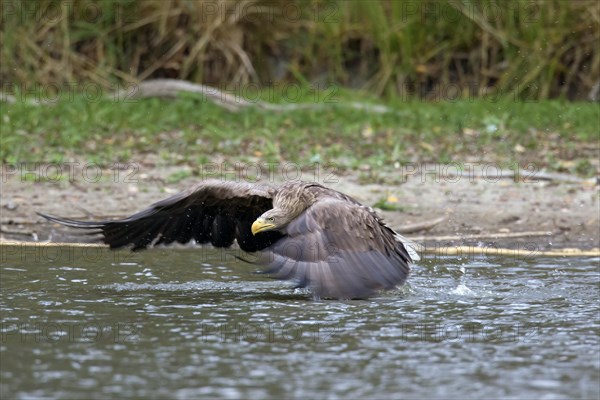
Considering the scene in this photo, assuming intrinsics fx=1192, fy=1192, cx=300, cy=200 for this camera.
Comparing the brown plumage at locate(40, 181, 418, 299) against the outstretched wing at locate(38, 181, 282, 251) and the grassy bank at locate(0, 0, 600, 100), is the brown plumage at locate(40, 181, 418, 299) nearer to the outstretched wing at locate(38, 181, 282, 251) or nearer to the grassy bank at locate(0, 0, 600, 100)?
the outstretched wing at locate(38, 181, 282, 251)

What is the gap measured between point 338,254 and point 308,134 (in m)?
5.22

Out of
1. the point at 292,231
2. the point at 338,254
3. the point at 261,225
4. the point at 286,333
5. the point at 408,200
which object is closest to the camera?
the point at 286,333

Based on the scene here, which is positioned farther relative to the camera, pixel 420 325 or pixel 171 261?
pixel 171 261

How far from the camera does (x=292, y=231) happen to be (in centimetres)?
633

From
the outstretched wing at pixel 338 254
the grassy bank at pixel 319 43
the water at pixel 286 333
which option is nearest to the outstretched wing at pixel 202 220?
the water at pixel 286 333

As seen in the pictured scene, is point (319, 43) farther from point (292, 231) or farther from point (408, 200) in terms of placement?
point (292, 231)

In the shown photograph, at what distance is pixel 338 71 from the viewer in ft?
46.7

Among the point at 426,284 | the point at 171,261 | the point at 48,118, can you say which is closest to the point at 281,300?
the point at 426,284

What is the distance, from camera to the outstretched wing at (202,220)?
7086 millimetres

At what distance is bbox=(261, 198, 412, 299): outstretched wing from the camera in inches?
235

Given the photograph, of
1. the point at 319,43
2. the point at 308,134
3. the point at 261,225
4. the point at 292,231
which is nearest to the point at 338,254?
the point at 292,231

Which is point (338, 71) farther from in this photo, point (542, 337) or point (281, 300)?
point (542, 337)

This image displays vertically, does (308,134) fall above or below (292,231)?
above

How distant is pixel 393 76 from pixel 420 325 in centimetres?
834
